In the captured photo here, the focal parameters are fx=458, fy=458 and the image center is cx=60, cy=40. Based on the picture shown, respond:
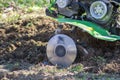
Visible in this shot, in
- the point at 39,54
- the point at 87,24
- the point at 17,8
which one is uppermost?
the point at 87,24

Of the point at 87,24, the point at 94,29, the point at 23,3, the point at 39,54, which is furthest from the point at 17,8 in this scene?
the point at 94,29

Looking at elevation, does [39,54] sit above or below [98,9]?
below

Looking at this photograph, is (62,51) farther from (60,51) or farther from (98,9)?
(98,9)

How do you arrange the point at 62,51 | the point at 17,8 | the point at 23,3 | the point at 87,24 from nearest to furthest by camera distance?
the point at 62,51 → the point at 87,24 → the point at 17,8 → the point at 23,3

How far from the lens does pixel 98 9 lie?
6547mm

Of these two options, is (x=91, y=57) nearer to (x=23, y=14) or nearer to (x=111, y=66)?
(x=111, y=66)

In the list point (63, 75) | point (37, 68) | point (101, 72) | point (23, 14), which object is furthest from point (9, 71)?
point (23, 14)

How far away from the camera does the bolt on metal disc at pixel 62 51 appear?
640 cm

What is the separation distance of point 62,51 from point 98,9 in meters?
0.80

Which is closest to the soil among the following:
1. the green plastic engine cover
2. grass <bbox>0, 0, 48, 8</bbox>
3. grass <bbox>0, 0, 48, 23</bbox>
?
the green plastic engine cover

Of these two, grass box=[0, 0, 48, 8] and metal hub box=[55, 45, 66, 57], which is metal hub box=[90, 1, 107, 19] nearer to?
metal hub box=[55, 45, 66, 57]

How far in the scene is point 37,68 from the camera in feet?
20.6

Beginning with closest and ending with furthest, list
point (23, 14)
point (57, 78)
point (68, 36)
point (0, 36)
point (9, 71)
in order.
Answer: point (57, 78) → point (9, 71) → point (68, 36) → point (0, 36) → point (23, 14)

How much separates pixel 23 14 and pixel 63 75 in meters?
3.62
